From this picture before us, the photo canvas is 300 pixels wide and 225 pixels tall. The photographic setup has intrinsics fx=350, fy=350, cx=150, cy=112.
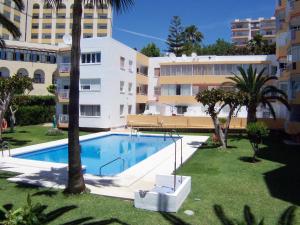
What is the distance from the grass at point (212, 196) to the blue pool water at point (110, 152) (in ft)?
17.3

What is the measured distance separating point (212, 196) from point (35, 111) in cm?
3429

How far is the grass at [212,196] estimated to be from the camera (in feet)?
38.3

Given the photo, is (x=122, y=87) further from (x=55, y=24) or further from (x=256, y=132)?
(x=55, y=24)

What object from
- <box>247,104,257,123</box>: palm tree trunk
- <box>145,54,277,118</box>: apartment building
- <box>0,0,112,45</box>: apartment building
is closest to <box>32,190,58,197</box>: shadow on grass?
<box>247,104,257,123</box>: palm tree trunk

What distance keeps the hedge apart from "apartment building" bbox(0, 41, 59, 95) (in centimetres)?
1485

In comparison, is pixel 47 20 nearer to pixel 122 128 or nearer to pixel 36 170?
pixel 122 128

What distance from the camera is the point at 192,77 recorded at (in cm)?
4791

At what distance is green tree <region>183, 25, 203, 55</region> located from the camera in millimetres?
81338

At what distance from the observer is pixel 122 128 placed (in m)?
42.3

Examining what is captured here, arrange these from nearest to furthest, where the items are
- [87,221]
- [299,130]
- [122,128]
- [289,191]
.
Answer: [87,221], [289,191], [299,130], [122,128]

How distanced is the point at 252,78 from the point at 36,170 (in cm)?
2259

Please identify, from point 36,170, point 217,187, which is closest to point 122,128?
point 36,170

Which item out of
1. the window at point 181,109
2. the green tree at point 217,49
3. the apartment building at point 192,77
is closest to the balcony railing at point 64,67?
the apartment building at point 192,77

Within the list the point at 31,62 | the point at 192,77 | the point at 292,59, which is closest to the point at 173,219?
the point at 292,59
